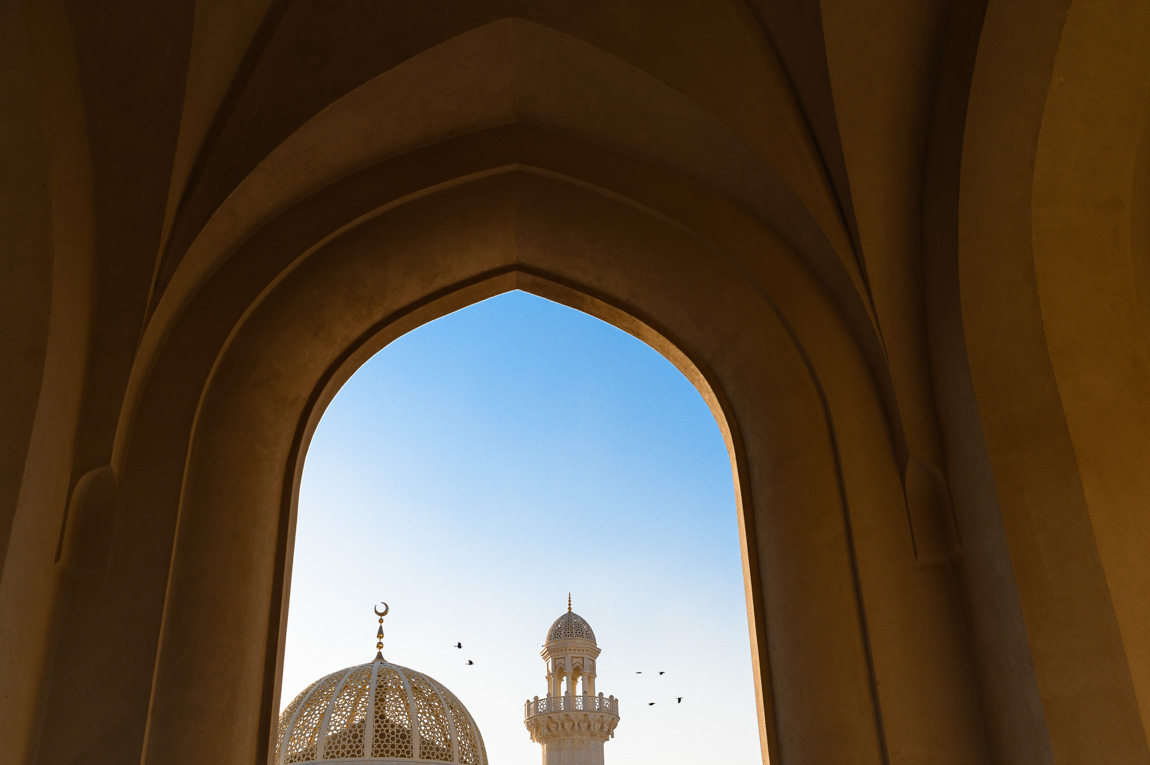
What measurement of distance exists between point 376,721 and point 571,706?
12869 millimetres

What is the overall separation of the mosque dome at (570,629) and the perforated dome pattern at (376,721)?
33.4 feet

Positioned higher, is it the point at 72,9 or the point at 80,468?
the point at 72,9

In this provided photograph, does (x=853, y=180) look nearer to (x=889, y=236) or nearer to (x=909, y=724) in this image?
(x=889, y=236)

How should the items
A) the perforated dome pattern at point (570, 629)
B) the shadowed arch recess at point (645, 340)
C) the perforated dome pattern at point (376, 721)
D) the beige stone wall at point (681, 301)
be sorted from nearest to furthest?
the beige stone wall at point (681, 301) < the shadowed arch recess at point (645, 340) < the perforated dome pattern at point (376, 721) < the perforated dome pattern at point (570, 629)

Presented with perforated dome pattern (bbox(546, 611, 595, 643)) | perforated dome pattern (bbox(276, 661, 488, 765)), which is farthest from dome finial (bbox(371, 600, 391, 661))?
perforated dome pattern (bbox(546, 611, 595, 643))

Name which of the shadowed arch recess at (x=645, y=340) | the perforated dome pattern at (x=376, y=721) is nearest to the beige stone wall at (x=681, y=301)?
the shadowed arch recess at (x=645, y=340)

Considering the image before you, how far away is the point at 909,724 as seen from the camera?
185 inches

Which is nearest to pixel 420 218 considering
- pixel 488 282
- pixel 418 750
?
pixel 488 282

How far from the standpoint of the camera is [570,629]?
81.1 ft

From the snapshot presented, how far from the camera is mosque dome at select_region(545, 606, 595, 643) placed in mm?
24719

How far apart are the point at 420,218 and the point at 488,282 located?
79 cm

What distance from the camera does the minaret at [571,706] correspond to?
81.7 feet

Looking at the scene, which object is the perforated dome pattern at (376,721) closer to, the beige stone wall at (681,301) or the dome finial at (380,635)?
the dome finial at (380,635)

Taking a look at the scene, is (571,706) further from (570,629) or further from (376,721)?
(376,721)
